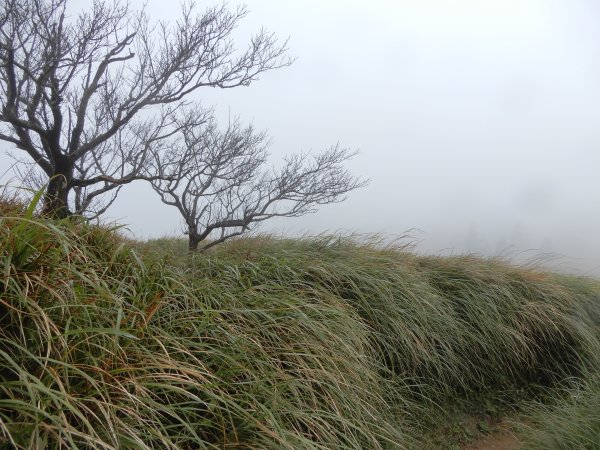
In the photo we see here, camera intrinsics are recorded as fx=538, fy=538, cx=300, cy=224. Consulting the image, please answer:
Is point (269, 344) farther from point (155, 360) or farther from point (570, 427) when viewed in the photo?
point (570, 427)

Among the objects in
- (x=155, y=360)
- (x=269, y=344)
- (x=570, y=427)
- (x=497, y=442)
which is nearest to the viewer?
(x=155, y=360)

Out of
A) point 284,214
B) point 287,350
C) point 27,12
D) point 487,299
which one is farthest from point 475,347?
point 27,12

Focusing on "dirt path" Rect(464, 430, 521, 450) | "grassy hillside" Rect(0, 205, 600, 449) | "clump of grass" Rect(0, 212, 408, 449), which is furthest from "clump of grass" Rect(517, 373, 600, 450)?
"clump of grass" Rect(0, 212, 408, 449)

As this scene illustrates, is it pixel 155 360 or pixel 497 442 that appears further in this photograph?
pixel 497 442

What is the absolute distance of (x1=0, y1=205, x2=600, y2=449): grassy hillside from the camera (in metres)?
2.13

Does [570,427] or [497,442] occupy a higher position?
[570,427]

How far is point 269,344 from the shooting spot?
327 cm

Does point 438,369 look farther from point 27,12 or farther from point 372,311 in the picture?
point 27,12

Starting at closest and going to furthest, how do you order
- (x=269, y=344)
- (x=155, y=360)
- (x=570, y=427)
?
(x=155, y=360), (x=269, y=344), (x=570, y=427)

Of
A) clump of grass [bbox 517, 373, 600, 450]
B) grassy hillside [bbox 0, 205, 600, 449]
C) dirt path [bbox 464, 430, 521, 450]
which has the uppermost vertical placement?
grassy hillside [bbox 0, 205, 600, 449]

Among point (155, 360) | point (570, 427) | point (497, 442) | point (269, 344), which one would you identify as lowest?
point (497, 442)

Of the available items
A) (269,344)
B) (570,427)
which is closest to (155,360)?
(269,344)

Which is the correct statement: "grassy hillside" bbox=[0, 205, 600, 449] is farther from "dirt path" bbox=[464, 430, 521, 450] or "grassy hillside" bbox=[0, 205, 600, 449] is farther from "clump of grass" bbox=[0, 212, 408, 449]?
"dirt path" bbox=[464, 430, 521, 450]

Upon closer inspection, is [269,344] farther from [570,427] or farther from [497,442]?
[497,442]
